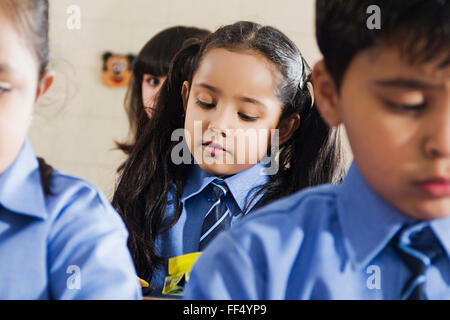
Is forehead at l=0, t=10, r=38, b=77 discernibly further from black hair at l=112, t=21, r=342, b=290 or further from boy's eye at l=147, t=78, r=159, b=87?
boy's eye at l=147, t=78, r=159, b=87

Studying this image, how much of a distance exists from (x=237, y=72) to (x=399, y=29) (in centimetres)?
68

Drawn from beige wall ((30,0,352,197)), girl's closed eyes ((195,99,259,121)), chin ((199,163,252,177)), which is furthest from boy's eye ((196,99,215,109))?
beige wall ((30,0,352,197))

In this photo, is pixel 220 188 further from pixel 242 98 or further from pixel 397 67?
pixel 397 67

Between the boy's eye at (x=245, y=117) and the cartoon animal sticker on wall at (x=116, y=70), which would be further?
the cartoon animal sticker on wall at (x=116, y=70)

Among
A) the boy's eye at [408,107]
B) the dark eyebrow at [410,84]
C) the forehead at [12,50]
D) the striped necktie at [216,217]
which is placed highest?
the forehead at [12,50]

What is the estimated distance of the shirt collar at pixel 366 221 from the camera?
66 cm

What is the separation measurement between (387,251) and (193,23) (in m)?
2.54

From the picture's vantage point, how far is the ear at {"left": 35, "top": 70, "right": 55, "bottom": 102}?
73cm

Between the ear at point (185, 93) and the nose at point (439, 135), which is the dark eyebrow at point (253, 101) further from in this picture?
the nose at point (439, 135)

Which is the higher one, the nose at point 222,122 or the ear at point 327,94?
the ear at point 327,94

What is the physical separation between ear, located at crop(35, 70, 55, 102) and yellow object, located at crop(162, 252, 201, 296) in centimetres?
44

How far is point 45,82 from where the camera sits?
0.75 meters

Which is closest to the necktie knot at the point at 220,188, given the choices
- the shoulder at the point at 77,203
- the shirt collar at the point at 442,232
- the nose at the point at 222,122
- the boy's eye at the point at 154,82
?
the nose at the point at 222,122
